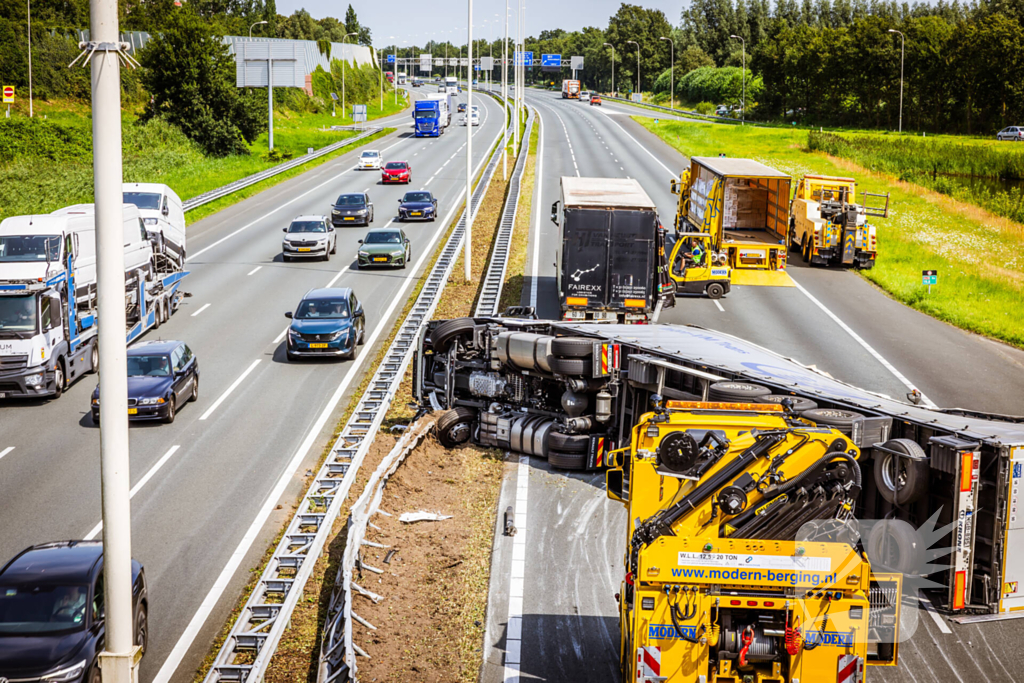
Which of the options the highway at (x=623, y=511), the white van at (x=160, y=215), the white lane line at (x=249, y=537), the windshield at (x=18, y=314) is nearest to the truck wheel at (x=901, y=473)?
the highway at (x=623, y=511)

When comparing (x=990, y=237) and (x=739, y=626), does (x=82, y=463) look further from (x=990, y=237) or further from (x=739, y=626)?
(x=990, y=237)

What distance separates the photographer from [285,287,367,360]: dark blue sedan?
85.8ft

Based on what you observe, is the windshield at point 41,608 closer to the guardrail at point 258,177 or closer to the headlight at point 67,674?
the headlight at point 67,674

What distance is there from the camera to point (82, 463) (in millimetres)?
19250

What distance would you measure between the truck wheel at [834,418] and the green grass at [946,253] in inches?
759

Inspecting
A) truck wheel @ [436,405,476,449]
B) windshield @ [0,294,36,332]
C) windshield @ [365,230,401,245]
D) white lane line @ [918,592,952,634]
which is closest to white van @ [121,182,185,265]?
windshield @ [365,230,401,245]

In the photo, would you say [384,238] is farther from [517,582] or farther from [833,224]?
[517,582]

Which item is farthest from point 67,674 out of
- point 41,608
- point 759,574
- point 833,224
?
point 833,224

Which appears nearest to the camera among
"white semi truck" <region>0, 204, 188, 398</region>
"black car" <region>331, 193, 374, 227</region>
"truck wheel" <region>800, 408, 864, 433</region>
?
"truck wheel" <region>800, 408, 864, 433</region>

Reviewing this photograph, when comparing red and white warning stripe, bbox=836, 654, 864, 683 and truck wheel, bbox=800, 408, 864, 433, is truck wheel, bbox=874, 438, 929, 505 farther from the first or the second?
red and white warning stripe, bbox=836, 654, 864, 683

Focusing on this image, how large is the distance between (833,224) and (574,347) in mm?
25562

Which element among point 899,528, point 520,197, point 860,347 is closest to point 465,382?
point 899,528

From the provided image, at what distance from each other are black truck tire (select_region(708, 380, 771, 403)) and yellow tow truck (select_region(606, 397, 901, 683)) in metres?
4.23

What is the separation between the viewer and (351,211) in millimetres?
47062
